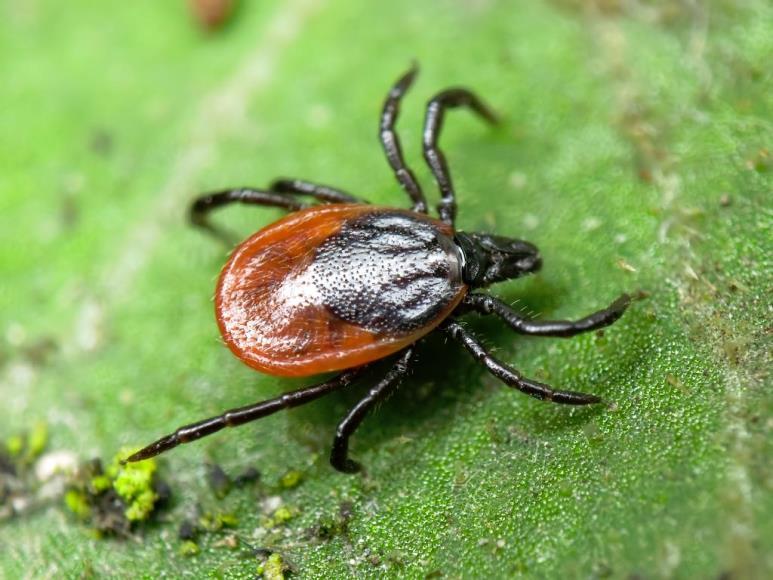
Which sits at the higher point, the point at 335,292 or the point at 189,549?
the point at 335,292

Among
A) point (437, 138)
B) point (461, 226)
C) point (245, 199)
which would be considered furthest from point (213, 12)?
point (461, 226)

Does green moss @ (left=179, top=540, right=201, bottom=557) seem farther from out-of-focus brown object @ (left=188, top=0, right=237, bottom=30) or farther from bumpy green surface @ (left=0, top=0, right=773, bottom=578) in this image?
out-of-focus brown object @ (left=188, top=0, right=237, bottom=30)

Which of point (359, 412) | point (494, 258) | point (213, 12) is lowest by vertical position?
point (359, 412)

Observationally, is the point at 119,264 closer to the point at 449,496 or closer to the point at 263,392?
the point at 263,392

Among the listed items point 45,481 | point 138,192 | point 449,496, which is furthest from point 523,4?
point 45,481

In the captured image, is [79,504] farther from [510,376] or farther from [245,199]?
[510,376]

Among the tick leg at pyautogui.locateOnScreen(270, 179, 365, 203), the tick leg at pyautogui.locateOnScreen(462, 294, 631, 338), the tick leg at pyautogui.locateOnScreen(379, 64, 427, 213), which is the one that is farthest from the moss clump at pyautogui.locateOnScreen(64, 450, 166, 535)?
the tick leg at pyautogui.locateOnScreen(379, 64, 427, 213)
